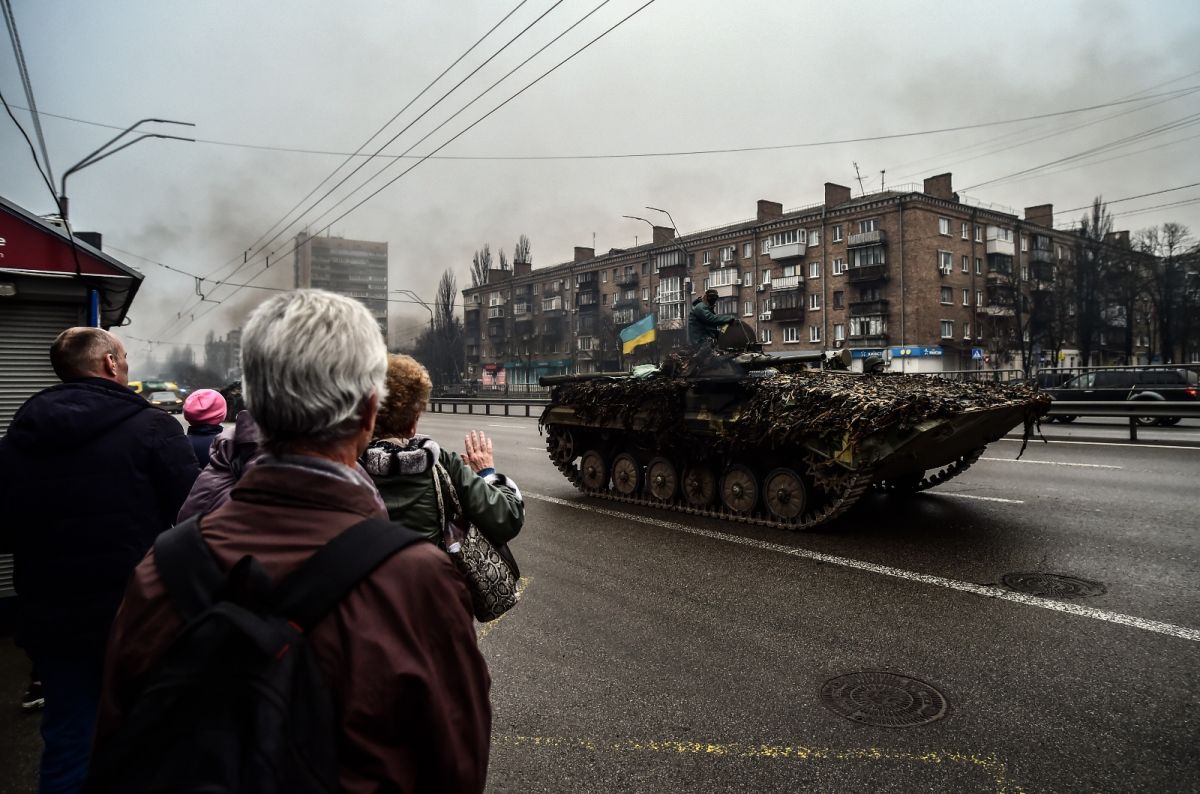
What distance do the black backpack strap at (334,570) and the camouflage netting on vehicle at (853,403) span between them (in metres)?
6.64

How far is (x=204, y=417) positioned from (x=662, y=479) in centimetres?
646

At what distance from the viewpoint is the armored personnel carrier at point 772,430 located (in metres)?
7.40

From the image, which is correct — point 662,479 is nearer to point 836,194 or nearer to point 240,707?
point 240,707

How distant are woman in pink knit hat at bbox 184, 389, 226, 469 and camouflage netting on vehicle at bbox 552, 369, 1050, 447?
540 cm

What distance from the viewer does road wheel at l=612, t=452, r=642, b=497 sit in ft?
34.3

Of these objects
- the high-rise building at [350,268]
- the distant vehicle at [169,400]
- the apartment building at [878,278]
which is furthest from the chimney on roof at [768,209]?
the distant vehicle at [169,400]

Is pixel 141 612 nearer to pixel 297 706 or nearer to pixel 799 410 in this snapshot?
pixel 297 706

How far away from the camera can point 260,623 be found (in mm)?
1111

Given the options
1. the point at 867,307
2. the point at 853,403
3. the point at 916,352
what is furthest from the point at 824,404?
the point at 867,307

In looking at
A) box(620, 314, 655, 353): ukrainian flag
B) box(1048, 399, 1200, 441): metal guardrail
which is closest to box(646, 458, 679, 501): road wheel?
box(620, 314, 655, 353): ukrainian flag

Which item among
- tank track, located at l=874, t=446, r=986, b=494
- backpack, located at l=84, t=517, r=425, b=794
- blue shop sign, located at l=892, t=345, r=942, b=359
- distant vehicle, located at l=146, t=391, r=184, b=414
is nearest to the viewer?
backpack, located at l=84, t=517, r=425, b=794

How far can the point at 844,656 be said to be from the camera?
4535 mm

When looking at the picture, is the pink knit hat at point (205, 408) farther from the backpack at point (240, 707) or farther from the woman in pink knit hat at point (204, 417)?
the backpack at point (240, 707)

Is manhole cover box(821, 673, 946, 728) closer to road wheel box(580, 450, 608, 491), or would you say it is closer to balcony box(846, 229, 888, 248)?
road wheel box(580, 450, 608, 491)
